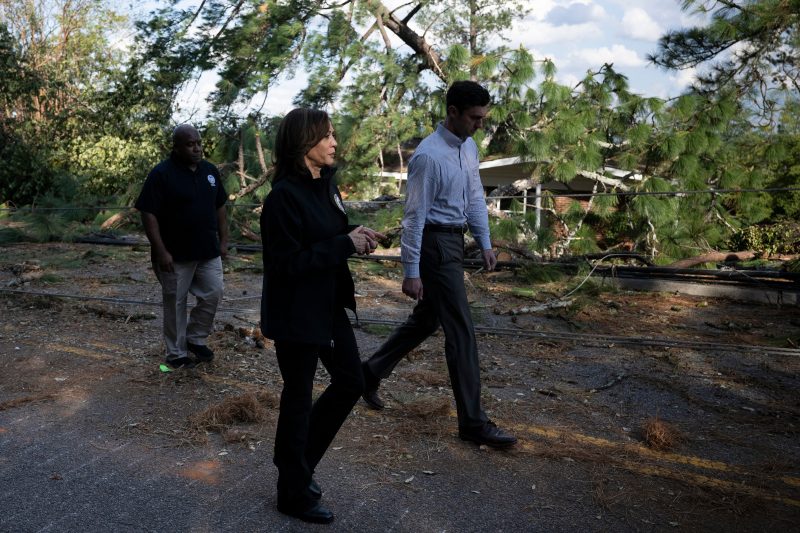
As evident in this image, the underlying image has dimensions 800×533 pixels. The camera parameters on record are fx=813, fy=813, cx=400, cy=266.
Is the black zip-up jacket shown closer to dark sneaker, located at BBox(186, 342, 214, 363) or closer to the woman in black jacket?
the woman in black jacket

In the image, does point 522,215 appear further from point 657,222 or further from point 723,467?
point 723,467

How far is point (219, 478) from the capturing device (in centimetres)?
383

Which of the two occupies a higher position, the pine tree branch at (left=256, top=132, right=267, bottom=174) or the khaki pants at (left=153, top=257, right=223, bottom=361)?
the pine tree branch at (left=256, top=132, right=267, bottom=174)

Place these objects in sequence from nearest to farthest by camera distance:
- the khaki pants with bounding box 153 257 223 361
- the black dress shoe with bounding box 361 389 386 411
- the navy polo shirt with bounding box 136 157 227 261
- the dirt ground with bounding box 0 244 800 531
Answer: the dirt ground with bounding box 0 244 800 531 → the black dress shoe with bounding box 361 389 386 411 → the navy polo shirt with bounding box 136 157 227 261 → the khaki pants with bounding box 153 257 223 361

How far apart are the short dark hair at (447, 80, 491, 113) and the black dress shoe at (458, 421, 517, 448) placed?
5.46 feet

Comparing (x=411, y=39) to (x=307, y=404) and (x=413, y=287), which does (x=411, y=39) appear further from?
(x=307, y=404)

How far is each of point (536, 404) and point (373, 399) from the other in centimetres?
103

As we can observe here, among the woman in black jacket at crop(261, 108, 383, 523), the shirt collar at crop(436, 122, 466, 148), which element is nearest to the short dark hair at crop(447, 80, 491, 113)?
the shirt collar at crop(436, 122, 466, 148)

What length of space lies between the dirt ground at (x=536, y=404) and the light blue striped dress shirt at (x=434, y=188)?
1060 mm

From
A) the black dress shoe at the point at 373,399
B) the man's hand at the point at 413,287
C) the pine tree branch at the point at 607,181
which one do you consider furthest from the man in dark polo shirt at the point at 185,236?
the pine tree branch at the point at 607,181

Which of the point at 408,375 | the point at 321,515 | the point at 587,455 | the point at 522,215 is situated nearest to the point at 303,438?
the point at 321,515

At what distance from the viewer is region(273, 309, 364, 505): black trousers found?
3.27 metres

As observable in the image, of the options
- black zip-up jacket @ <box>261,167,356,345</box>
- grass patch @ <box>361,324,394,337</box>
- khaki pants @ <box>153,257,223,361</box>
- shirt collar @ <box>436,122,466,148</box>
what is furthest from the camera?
grass patch @ <box>361,324,394,337</box>

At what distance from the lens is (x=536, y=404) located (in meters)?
5.06
